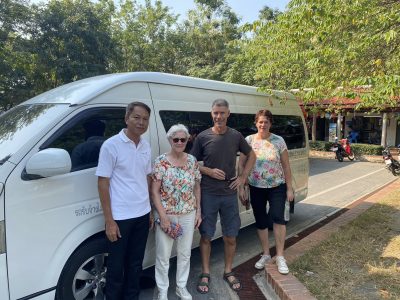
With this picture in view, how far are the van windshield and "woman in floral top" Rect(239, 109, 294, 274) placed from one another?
2083 mm

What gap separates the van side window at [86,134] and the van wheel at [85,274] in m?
0.74

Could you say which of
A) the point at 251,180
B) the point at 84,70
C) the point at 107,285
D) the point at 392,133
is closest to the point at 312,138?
the point at 392,133

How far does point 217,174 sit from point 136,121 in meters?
1.09

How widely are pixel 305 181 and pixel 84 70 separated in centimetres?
1062

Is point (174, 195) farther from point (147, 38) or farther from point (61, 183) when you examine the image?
point (147, 38)

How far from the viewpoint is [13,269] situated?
2.64m

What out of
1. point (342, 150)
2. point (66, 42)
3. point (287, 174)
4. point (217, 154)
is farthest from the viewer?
point (342, 150)

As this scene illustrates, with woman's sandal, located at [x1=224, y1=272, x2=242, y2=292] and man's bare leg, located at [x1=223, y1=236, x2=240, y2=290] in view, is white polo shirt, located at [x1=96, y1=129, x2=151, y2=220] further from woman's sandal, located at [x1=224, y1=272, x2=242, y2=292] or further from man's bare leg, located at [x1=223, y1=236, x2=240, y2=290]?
woman's sandal, located at [x1=224, y1=272, x2=242, y2=292]

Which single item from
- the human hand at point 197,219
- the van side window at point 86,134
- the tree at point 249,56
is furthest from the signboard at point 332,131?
the van side window at point 86,134

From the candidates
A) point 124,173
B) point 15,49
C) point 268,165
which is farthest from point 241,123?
point 15,49

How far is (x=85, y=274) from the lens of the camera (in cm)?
322

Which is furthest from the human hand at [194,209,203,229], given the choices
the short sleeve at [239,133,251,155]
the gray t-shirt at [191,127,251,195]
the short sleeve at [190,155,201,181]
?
the short sleeve at [239,133,251,155]

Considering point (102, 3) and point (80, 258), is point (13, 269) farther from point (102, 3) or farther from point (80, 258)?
point (102, 3)

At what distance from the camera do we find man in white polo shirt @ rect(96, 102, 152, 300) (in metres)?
2.94
